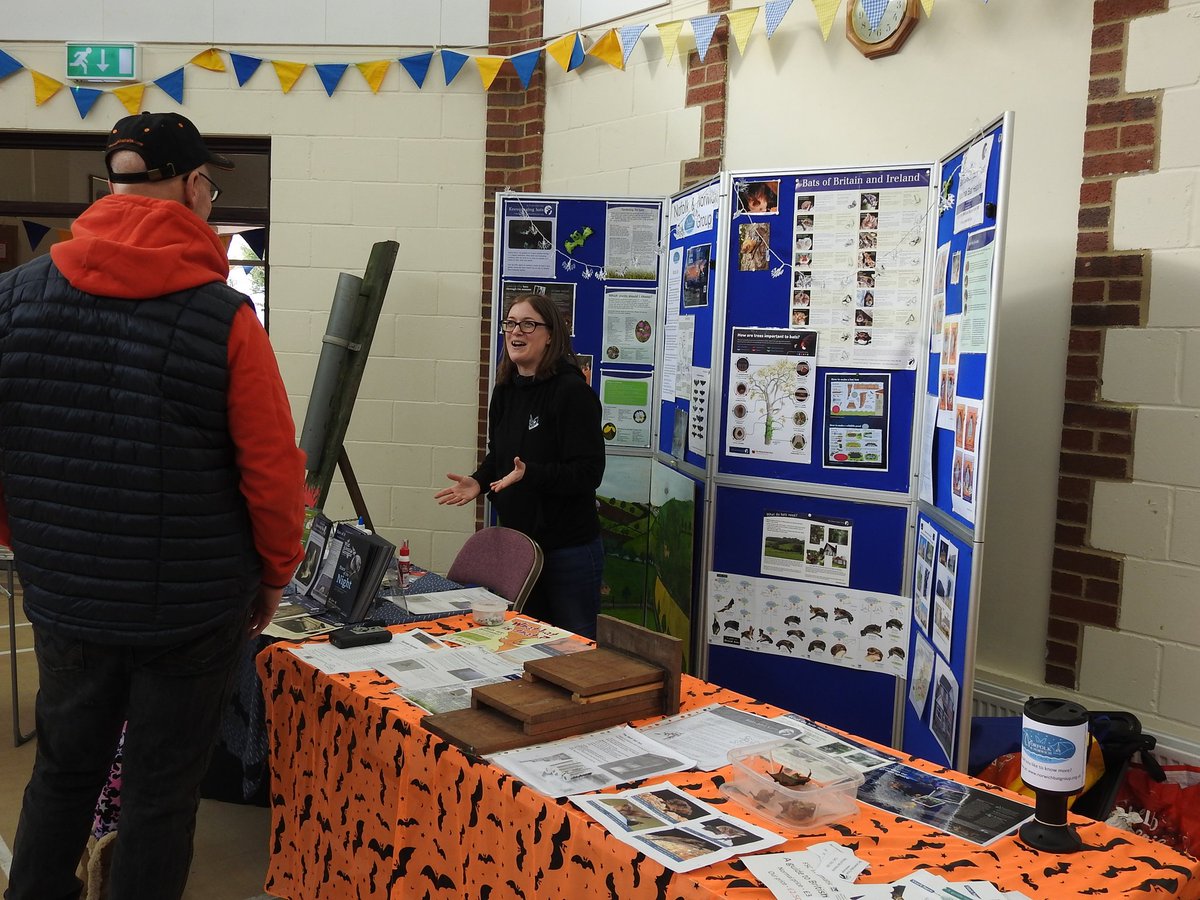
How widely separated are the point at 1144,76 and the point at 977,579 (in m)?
1.69

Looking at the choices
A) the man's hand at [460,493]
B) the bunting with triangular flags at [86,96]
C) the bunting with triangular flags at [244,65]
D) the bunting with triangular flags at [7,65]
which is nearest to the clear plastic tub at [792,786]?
the man's hand at [460,493]

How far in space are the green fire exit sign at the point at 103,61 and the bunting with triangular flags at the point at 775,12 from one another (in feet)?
10.6

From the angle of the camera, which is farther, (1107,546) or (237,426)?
(1107,546)


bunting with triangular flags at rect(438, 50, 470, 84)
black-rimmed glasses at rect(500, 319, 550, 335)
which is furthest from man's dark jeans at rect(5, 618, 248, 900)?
bunting with triangular flags at rect(438, 50, 470, 84)

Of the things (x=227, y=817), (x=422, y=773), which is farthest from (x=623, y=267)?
(x=422, y=773)

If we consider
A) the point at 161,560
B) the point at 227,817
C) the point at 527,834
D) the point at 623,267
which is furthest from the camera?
the point at 623,267

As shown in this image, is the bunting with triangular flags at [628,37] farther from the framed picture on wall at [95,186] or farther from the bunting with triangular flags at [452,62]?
the framed picture on wall at [95,186]

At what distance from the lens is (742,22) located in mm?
4094

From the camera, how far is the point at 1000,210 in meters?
2.41

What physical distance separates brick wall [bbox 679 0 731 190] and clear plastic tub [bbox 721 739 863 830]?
3.09 meters

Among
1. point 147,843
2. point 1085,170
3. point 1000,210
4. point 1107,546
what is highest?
point 1085,170

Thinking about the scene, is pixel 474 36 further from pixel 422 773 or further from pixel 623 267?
pixel 422 773

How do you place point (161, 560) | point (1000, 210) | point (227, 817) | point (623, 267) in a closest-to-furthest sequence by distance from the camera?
1. point (161, 560)
2. point (1000, 210)
3. point (227, 817)
4. point (623, 267)

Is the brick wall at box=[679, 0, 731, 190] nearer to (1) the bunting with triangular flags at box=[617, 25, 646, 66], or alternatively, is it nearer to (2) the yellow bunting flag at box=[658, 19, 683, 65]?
(2) the yellow bunting flag at box=[658, 19, 683, 65]
